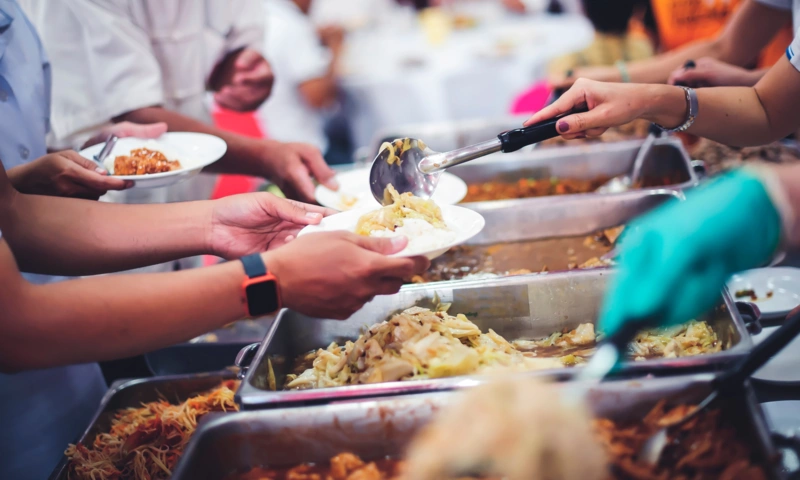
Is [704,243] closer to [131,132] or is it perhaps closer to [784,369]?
[784,369]

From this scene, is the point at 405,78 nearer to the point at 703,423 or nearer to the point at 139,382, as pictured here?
the point at 139,382

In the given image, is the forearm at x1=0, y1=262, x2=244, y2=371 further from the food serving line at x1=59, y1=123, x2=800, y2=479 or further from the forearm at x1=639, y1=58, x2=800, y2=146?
the forearm at x1=639, y1=58, x2=800, y2=146

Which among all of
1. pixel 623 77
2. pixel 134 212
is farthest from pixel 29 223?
pixel 623 77

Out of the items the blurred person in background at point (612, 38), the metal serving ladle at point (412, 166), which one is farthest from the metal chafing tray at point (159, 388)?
the blurred person in background at point (612, 38)

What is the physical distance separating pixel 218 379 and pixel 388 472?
102 cm

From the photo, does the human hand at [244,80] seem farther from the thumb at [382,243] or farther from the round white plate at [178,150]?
the thumb at [382,243]

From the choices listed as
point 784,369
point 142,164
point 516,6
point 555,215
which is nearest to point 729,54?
point 555,215

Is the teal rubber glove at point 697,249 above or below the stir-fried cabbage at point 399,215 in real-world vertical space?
above

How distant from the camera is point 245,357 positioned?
187 cm

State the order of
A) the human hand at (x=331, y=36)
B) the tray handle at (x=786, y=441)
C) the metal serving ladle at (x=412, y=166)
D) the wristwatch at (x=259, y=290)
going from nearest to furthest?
the tray handle at (x=786, y=441) < the wristwatch at (x=259, y=290) < the metal serving ladle at (x=412, y=166) < the human hand at (x=331, y=36)

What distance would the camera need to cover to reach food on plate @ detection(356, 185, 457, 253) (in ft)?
5.51

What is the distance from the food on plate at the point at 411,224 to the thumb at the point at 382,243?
0.09ft

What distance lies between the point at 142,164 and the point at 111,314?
1055 mm

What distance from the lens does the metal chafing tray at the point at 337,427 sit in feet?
4.74
